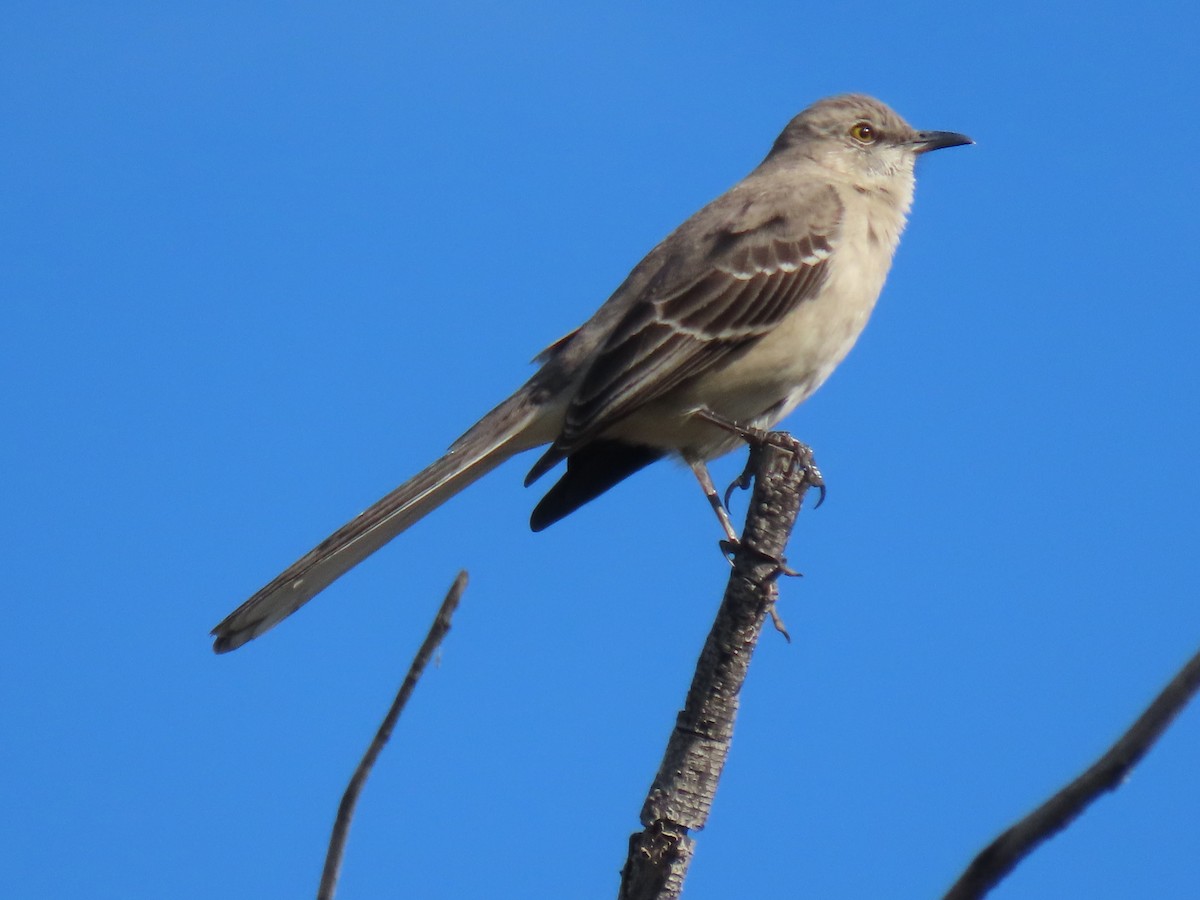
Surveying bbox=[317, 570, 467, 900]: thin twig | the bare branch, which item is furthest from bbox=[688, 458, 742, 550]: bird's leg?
bbox=[317, 570, 467, 900]: thin twig

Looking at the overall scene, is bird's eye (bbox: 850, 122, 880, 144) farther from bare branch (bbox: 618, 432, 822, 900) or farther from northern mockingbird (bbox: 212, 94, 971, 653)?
bare branch (bbox: 618, 432, 822, 900)

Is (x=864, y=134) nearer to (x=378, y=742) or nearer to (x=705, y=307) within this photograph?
(x=705, y=307)

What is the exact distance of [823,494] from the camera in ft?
17.6

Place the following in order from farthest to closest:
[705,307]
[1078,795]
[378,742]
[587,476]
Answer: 1. [587,476]
2. [705,307]
3. [378,742]
4. [1078,795]

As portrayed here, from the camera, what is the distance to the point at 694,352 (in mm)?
6512

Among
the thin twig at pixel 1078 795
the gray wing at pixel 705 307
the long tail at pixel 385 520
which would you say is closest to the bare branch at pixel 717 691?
the gray wing at pixel 705 307

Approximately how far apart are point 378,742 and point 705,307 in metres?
4.67

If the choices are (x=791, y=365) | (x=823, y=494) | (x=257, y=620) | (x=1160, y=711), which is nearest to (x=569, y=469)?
(x=791, y=365)

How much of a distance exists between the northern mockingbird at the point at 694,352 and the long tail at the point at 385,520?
0.01 meters

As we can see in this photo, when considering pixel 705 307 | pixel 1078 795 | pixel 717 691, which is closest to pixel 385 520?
pixel 705 307

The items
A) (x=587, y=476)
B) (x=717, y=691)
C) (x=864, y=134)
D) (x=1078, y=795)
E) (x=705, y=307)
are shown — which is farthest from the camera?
(x=864, y=134)

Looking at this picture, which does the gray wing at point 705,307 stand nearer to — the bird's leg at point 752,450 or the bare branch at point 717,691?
the bird's leg at point 752,450

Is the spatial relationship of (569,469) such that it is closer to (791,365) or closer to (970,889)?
(791,365)

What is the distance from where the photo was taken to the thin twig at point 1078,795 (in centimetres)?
162
